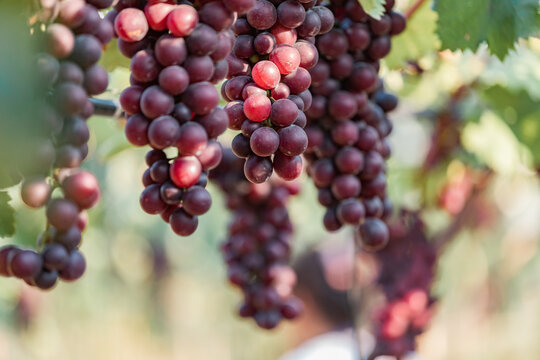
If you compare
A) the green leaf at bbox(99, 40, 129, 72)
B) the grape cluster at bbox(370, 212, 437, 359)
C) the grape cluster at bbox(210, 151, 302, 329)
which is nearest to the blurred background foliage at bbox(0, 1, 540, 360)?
the green leaf at bbox(99, 40, 129, 72)

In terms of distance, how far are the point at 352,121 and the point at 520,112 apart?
1.97 feet

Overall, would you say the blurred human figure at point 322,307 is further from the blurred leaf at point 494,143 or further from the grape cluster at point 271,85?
the grape cluster at point 271,85

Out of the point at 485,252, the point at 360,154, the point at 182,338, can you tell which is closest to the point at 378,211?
the point at 360,154

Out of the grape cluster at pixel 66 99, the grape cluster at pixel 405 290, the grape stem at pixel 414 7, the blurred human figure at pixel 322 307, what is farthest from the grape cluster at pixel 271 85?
the blurred human figure at pixel 322 307

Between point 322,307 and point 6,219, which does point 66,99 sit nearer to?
point 6,219

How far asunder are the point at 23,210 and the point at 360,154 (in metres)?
0.75

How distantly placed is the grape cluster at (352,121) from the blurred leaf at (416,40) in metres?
0.21

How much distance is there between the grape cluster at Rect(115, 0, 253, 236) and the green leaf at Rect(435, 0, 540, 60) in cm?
35

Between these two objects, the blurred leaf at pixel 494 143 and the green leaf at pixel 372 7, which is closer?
the green leaf at pixel 372 7

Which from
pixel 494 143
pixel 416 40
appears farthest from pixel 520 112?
pixel 416 40

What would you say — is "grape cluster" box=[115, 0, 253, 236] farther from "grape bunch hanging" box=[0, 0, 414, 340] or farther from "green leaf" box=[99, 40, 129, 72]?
"green leaf" box=[99, 40, 129, 72]

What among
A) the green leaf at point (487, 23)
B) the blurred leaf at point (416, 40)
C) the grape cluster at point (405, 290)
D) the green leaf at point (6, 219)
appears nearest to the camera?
the green leaf at point (6, 219)

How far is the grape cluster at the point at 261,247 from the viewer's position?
3.46 feet

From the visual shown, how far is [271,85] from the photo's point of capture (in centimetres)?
52
